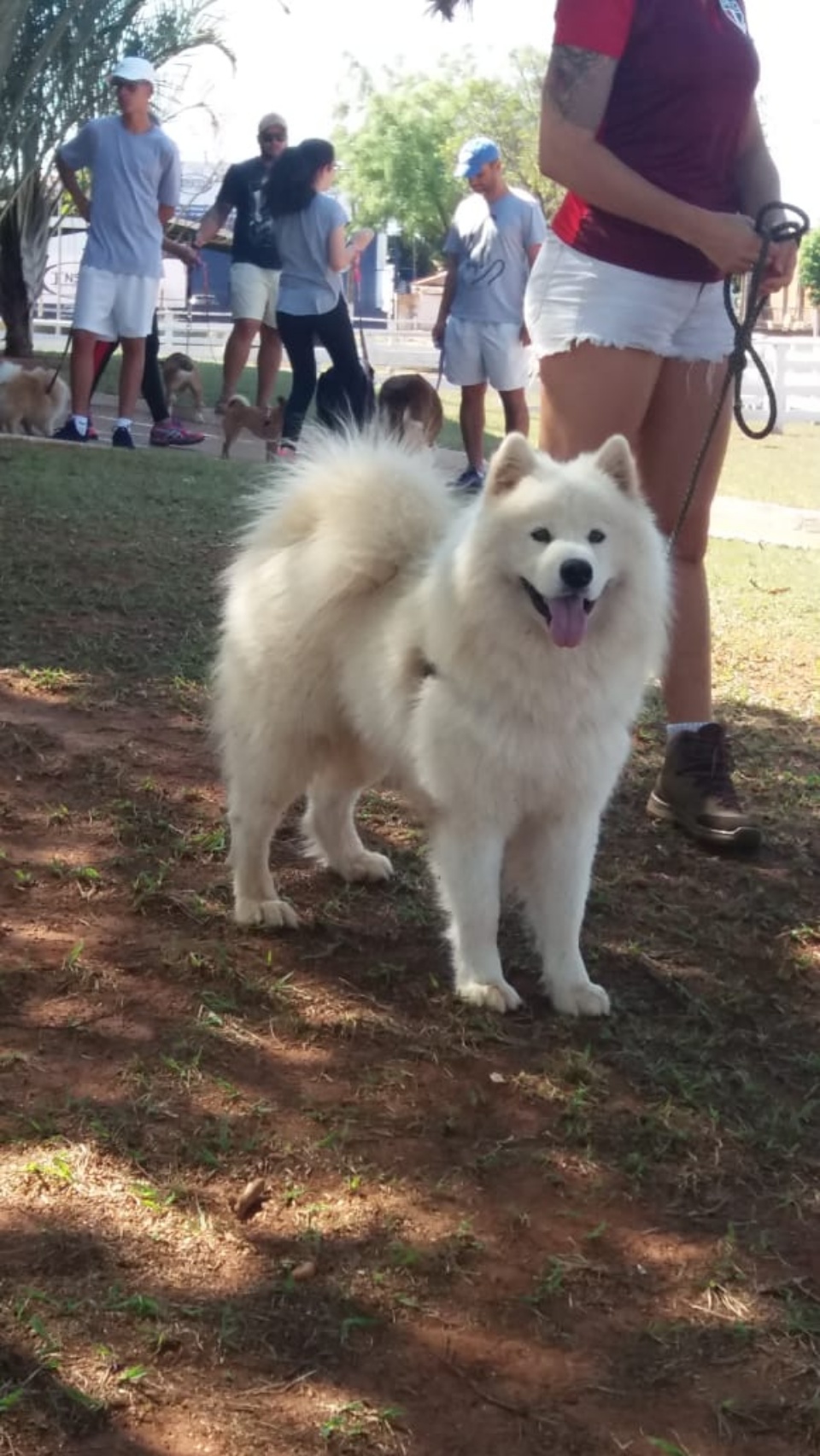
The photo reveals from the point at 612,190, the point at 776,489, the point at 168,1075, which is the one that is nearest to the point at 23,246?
the point at 776,489

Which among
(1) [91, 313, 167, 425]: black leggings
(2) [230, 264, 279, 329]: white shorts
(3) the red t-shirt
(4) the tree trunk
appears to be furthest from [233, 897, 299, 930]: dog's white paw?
(4) the tree trunk

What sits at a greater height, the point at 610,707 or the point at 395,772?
the point at 610,707

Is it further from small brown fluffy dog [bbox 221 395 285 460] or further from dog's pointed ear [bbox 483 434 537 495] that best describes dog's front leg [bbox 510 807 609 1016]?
small brown fluffy dog [bbox 221 395 285 460]

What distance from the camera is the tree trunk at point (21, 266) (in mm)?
15711

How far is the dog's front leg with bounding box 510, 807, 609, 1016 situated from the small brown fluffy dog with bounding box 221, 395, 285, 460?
7980 millimetres

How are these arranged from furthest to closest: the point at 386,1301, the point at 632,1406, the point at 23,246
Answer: the point at 23,246 → the point at 386,1301 → the point at 632,1406

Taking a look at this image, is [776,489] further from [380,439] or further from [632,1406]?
[632,1406]

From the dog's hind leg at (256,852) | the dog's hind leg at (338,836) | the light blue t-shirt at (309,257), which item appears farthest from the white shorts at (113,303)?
the dog's hind leg at (256,852)

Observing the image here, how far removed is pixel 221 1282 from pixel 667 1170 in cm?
82

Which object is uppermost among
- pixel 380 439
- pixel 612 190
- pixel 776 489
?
pixel 612 190

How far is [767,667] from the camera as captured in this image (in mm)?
6109

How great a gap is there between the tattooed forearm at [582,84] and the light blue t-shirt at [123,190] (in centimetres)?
644

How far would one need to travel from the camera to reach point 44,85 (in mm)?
6535

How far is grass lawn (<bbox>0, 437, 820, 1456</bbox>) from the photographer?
1953 mm
